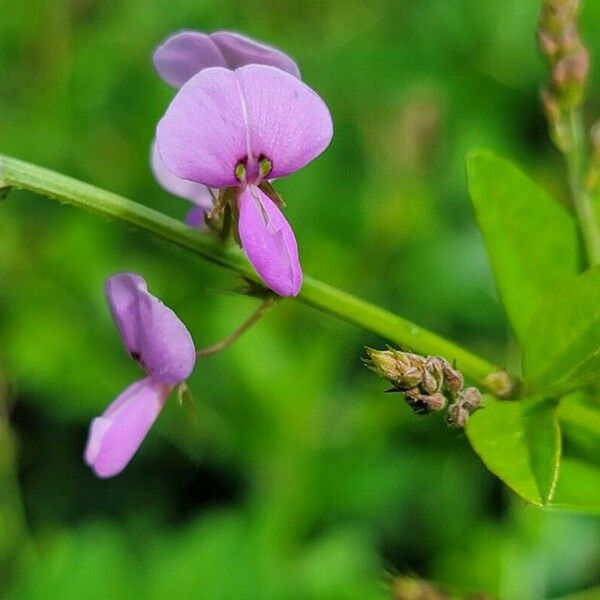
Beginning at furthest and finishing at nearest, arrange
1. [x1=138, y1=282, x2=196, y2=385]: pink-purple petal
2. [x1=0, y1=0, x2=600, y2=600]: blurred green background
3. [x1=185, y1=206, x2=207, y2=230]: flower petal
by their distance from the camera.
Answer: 1. [x1=0, y1=0, x2=600, y2=600]: blurred green background
2. [x1=185, y1=206, x2=207, y2=230]: flower petal
3. [x1=138, y1=282, x2=196, y2=385]: pink-purple petal

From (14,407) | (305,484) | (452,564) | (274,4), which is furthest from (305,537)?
(274,4)

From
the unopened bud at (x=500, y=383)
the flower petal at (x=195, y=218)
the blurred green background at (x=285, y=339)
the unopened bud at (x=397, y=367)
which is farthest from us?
the blurred green background at (x=285, y=339)

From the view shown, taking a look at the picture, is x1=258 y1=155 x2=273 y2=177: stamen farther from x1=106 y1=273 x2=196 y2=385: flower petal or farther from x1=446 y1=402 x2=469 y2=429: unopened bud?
x1=446 y1=402 x2=469 y2=429: unopened bud

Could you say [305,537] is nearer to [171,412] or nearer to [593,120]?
[171,412]

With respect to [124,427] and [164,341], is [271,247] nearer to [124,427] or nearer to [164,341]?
[164,341]

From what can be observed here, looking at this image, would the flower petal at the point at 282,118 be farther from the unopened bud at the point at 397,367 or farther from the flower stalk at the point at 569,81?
the flower stalk at the point at 569,81

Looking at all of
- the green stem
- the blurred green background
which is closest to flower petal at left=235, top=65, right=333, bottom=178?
the green stem

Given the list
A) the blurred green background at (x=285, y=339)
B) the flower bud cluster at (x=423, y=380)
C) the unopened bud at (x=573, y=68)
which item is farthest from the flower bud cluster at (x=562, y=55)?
the blurred green background at (x=285, y=339)
